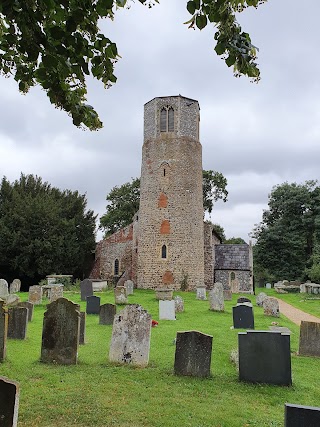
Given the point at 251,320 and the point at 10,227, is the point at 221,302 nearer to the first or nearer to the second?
the point at 251,320

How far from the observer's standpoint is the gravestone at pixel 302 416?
120 inches

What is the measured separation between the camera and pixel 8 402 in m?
3.52

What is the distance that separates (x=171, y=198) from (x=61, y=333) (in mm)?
19890

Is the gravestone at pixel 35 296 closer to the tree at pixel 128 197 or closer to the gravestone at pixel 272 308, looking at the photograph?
the gravestone at pixel 272 308

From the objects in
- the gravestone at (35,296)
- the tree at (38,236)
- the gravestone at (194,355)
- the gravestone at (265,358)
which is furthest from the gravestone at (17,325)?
the tree at (38,236)

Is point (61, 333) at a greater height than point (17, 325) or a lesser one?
greater

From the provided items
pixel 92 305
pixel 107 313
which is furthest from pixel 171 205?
pixel 107 313

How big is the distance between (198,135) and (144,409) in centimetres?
2501

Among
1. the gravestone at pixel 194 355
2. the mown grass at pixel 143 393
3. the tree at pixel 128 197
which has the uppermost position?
the tree at pixel 128 197

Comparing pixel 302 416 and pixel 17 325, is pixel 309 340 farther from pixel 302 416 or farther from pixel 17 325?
pixel 17 325

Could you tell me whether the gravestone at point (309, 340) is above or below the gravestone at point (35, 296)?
below

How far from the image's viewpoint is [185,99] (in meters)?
27.8

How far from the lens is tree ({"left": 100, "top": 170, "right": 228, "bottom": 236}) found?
40062 millimetres

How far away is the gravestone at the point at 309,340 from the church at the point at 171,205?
17309 mm
